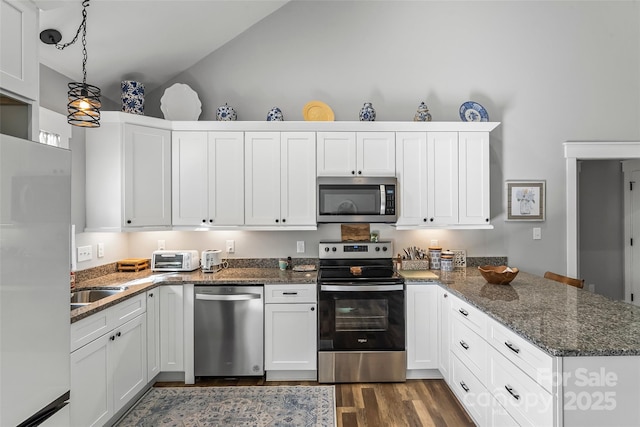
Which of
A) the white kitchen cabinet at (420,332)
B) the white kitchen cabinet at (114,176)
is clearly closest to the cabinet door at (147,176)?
the white kitchen cabinet at (114,176)

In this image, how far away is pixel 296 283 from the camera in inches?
115

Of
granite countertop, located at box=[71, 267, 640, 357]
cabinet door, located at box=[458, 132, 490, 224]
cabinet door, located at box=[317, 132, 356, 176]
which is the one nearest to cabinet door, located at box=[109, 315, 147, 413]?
granite countertop, located at box=[71, 267, 640, 357]

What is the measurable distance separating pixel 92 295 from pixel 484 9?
4437mm

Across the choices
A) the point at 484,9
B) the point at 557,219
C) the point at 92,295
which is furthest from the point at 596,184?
the point at 92,295

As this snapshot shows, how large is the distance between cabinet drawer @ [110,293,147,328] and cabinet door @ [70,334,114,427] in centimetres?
14

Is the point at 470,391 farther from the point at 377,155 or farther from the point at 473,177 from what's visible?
the point at 377,155

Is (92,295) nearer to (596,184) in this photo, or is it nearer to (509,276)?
(509,276)

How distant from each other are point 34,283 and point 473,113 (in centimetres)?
352

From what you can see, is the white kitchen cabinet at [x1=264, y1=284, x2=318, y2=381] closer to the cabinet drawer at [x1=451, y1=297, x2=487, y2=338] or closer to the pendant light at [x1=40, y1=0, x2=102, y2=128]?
the cabinet drawer at [x1=451, y1=297, x2=487, y2=338]

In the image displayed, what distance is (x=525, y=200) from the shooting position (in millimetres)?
3508

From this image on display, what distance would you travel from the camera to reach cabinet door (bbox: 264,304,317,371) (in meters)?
2.91

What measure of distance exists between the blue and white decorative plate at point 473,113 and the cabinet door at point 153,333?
3.23 metres

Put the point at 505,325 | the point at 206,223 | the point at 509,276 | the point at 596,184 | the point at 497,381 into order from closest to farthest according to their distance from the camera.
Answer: the point at 505,325 → the point at 497,381 → the point at 509,276 → the point at 206,223 → the point at 596,184

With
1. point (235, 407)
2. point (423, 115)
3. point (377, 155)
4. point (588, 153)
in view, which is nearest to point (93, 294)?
point (235, 407)
